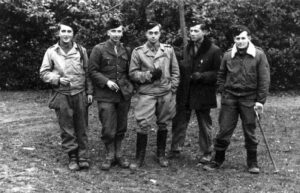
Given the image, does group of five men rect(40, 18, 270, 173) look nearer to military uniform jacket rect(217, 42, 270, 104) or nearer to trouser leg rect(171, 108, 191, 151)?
military uniform jacket rect(217, 42, 270, 104)

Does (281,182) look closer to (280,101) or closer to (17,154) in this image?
(17,154)

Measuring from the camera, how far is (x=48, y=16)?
11.5 meters

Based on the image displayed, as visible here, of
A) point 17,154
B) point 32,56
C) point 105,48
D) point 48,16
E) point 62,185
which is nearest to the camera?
point 62,185

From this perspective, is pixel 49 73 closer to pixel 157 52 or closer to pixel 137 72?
pixel 137 72

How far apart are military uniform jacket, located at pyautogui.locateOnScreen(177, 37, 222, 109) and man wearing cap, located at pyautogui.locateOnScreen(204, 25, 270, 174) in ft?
0.68

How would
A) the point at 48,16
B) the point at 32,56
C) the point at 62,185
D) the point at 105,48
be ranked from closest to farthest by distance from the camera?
the point at 62,185 → the point at 105,48 → the point at 48,16 → the point at 32,56

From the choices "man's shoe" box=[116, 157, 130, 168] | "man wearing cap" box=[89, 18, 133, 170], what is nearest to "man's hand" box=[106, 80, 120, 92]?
"man wearing cap" box=[89, 18, 133, 170]

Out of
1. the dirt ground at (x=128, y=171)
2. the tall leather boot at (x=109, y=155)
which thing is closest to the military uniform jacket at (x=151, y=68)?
the tall leather boot at (x=109, y=155)

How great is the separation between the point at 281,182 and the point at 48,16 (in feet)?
22.3

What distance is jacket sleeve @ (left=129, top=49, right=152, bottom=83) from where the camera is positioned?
22.8ft

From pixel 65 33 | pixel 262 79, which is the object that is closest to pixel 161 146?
pixel 262 79

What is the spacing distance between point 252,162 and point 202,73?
4.44ft

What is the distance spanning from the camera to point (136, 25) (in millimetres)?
12156

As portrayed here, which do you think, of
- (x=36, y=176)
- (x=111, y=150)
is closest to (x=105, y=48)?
(x=111, y=150)
